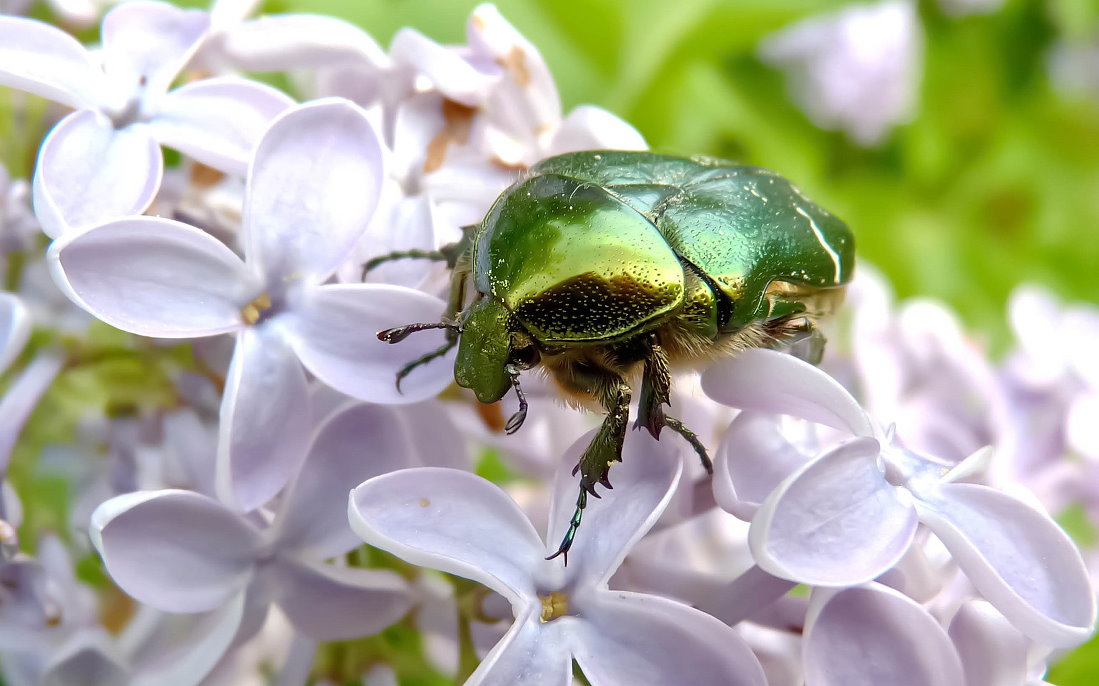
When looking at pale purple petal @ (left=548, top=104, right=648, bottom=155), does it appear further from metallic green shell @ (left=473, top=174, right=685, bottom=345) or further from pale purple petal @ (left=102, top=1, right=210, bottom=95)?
pale purple petal @ (left=102, top=1, right=210, bottom=95)

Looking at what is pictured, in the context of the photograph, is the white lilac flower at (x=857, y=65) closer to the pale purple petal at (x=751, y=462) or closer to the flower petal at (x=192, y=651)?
the pale purple petal at (x=751, y=462)

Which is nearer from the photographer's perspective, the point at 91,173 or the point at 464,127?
the point at 91,173

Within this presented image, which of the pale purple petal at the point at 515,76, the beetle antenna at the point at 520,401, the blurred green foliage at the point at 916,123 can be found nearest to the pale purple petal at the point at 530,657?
the beetle antenna at the point at 520,401

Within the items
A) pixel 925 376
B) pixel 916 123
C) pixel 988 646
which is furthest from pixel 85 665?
pixel 916 123

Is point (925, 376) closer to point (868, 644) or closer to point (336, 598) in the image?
point (868, 644)

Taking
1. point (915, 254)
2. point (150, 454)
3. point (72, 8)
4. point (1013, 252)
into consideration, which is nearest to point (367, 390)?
→ point (150, 454)

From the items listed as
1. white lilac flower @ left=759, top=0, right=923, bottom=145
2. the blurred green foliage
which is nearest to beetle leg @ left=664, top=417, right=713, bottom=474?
the blurred green foliage
